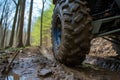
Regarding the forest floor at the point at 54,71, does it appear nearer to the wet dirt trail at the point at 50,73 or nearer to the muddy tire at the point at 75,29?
the wet dirt trail at the point at 50,73

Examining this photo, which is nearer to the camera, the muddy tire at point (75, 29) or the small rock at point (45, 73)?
the muddy tire at point (75, 29)

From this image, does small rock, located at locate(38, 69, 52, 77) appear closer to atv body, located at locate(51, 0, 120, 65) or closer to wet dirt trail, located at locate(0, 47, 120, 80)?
wet dirt trail, located at locate(0, 47, 120, 80)

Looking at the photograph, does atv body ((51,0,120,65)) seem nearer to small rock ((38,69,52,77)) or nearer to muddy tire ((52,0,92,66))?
muddy tire ((52,0,92,66))

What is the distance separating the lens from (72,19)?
3605mm

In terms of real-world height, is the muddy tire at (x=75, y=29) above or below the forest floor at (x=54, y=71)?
above

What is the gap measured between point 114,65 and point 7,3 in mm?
23997

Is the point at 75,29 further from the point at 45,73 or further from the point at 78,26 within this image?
the point at 45,73

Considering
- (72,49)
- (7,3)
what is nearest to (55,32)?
(72,49)

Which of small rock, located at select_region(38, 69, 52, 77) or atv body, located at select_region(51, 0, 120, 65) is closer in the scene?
atv body, located at select_region(51, 0, 120, 65)

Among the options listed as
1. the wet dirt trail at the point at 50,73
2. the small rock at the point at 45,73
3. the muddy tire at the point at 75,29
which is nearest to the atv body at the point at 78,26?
the muddy tire at the point at 75,29

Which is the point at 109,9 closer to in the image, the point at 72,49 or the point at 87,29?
the point at 87,29

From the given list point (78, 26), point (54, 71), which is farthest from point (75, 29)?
point (54, 71)

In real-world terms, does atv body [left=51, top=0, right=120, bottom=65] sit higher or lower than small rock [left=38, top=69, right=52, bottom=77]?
higher

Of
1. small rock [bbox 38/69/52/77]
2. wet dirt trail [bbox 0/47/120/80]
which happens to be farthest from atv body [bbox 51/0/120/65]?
small rock [bbox 38/69/52/77]
